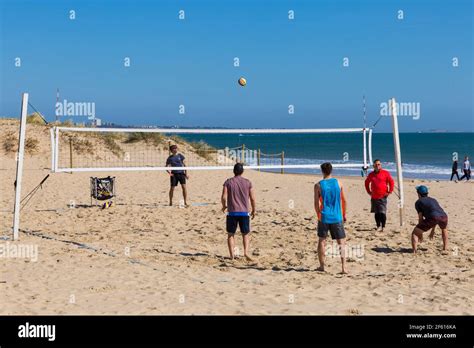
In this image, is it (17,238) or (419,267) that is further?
(17,238)

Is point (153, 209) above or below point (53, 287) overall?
above

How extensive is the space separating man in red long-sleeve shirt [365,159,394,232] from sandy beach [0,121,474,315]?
1.28ft

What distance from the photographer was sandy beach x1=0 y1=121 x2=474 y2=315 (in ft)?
20.0

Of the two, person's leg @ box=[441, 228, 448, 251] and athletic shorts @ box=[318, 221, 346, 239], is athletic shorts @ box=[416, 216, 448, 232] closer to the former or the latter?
person's leg @ box=[441, 228, 448, 251]

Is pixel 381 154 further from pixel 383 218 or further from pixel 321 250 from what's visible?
pixel 321 250

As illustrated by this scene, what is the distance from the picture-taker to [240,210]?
26.3ft

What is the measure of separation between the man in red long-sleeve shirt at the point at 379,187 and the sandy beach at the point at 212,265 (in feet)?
1.28

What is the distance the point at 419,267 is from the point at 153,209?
22.0 feet

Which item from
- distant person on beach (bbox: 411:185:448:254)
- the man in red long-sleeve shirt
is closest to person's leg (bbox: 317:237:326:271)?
distant person on beach (bbox: 411:185:448:254)

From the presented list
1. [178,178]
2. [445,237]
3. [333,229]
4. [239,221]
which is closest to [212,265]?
[239,221]

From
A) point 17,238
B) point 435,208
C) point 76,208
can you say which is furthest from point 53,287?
point 76,208
